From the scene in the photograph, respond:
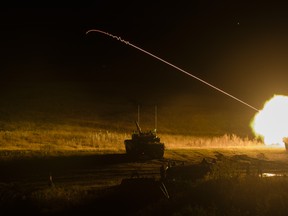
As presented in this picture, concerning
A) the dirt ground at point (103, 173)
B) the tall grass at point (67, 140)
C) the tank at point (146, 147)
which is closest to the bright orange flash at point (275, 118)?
the dirt ground at point (103, 173)

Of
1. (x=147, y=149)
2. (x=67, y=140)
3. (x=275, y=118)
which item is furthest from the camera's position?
(x=67, y=140)

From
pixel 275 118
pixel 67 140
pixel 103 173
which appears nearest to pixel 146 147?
pixel 103 173

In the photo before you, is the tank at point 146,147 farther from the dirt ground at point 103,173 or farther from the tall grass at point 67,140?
the tall grass at point 67,140

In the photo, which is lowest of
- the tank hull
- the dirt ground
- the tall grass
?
the dirt ground

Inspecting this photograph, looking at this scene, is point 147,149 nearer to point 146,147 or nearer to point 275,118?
point 146,147

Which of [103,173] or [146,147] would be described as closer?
[103,173]

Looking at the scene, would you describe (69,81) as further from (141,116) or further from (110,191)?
(110,191)

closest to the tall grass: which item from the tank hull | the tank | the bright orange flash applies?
the tank

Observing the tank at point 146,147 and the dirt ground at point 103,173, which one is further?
the tank at point 146,147

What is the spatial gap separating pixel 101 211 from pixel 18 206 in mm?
3056

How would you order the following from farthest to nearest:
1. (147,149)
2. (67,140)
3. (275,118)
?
(67,140)
(147,149)
(275,118)

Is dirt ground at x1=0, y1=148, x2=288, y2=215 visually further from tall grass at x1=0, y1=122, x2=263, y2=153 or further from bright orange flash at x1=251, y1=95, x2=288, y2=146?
tall grass at x1=0, y1=122, x2=263, y2=153

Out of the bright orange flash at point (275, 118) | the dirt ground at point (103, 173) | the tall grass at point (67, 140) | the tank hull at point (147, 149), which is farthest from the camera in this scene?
the tall grass at point (67, 140)

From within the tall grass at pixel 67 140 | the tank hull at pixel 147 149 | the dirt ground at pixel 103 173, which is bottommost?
the dirt ground at pixel 103 173
